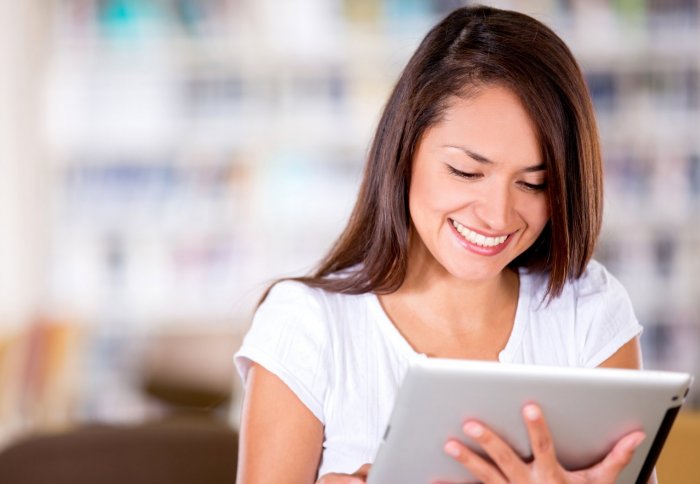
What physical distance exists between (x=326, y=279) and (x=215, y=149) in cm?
235

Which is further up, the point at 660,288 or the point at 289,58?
the point at 289,58

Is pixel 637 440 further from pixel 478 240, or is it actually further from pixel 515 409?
pixel 478 240

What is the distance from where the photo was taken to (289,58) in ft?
11.8

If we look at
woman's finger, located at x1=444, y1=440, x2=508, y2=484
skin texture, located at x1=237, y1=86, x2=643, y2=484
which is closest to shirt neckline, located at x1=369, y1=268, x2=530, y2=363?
skin texture, located at x1=237, y1=86, x2=643, y2=484

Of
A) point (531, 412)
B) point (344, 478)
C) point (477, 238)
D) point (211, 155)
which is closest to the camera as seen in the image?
point (531, 412)

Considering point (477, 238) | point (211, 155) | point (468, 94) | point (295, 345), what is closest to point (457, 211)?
point (477, 238)

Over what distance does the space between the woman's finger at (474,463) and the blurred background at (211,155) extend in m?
2.57

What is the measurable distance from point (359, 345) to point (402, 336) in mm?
65

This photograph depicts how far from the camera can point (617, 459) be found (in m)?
1.12

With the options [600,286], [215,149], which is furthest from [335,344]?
[215,149]

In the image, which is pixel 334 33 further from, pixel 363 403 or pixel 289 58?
pixel 363 403

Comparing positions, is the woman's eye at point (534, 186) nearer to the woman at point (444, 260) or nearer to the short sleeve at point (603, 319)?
the woman at point (444, 260)

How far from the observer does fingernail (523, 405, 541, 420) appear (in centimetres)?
106

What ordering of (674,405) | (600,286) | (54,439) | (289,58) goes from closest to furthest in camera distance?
(674,405)
(600,286)
(54,439)
(289,58)
